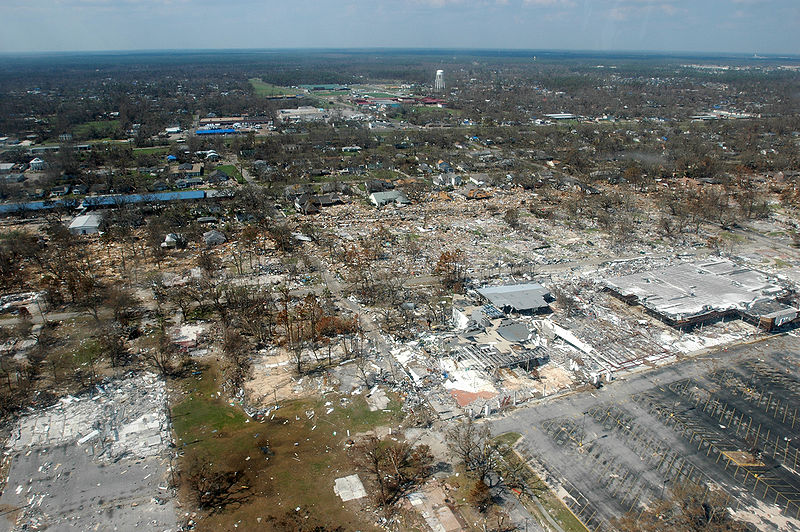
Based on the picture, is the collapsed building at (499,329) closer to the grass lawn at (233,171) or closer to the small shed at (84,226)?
the small shed at (84,226)

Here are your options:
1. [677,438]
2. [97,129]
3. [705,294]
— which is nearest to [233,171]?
[97,129]

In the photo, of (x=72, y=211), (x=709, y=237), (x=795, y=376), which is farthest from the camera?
(x=72, y=211)

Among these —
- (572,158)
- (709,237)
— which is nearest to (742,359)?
(709,237)

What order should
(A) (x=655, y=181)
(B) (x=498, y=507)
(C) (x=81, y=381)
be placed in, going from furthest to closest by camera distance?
(A) (x=655, y=181) < (C) (x=81, y=381) < (B) (x=498, y=507)

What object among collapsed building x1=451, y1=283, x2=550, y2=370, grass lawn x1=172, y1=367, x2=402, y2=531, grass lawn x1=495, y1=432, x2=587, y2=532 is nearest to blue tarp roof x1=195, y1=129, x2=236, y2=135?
collapsed building x1=451, y1=283, x2=550, y2=370

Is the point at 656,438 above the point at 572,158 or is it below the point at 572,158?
below

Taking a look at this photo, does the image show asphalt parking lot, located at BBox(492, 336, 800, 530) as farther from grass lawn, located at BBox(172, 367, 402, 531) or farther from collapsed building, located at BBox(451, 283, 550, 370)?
grass lawn, located at BBox(172, 367, 402, 531)

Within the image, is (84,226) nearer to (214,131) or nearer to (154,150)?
(154,150)

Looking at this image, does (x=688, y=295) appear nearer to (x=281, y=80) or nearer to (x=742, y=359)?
(x=742, y=359)
